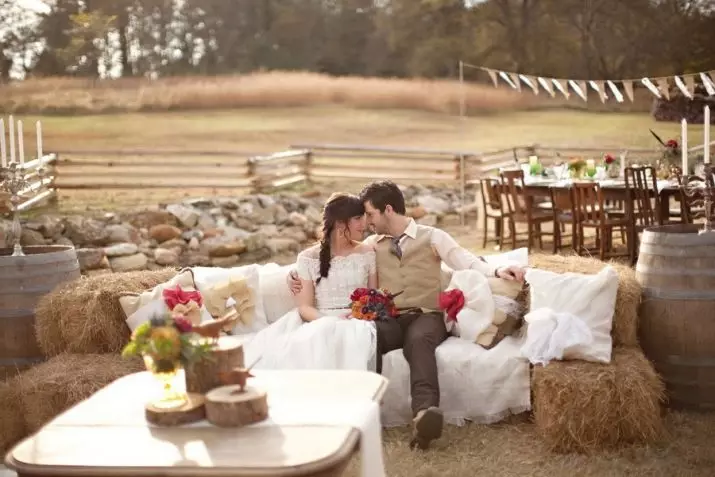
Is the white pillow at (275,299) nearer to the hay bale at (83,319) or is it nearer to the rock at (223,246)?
the hay bale at (83,319)

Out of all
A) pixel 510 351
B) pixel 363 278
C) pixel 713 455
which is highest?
pixel 363 278

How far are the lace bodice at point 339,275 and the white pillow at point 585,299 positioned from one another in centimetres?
70

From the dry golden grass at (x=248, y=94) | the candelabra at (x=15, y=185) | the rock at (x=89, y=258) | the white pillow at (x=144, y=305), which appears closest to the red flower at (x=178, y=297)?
the white pillow at (x=144, y=305)

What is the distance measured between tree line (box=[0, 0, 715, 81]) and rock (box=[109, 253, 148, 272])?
2.89m

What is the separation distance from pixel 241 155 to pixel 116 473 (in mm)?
9619

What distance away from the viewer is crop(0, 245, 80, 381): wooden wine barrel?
4.45 meters

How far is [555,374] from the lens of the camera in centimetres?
380

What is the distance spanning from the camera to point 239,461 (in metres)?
2.54

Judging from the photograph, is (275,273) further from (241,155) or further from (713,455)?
(241,155)

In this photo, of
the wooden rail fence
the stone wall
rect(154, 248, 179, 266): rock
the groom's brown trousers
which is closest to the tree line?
the wooden rail fence

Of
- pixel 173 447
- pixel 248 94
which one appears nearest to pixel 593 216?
pixel 248 94

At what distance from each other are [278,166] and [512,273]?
25.8ft

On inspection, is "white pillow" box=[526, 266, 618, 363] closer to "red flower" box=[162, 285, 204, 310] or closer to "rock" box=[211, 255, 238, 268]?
"red flower" box=[162, 285, 204, 310]

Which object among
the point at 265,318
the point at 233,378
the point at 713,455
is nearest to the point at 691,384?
the point at 713,455
